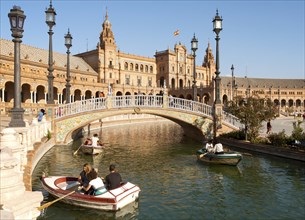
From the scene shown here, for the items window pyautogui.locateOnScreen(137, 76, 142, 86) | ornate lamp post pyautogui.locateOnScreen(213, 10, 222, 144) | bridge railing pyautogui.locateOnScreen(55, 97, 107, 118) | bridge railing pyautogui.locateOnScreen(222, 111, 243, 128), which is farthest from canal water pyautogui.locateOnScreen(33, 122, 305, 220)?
window pyautogui.locateOnScreen(137, 76, 142, 86)

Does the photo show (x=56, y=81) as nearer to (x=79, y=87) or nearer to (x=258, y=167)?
(x=79, y=87)

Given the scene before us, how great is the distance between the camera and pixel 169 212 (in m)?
9.86

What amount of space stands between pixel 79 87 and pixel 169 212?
5347 centimetres

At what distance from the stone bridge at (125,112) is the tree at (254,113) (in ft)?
10.5

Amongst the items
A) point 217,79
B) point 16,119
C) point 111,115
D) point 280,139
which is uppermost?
point 217,79

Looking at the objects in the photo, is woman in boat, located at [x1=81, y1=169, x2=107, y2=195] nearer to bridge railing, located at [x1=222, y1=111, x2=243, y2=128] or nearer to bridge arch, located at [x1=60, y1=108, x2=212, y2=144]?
bridge arch, located at [x1=60, y1=108, x2=212, y2=144]

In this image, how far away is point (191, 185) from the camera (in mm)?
13086

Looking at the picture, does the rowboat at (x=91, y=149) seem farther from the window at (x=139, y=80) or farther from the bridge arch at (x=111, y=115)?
the window at (x=139, y=80)

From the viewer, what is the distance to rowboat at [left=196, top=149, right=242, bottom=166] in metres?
16.0

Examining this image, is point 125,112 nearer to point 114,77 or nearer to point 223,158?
point 223,158

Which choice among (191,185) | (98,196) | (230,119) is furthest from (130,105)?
(98,196)

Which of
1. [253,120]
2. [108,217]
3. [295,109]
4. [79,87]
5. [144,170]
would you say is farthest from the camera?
[295,109]

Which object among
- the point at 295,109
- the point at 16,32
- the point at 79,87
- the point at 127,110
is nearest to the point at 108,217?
the point at 16,32

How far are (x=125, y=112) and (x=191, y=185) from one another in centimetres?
1228
